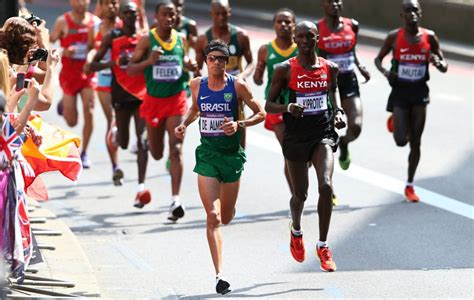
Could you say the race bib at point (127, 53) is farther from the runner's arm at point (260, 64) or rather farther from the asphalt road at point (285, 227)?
the runner's arm at point (260, 64)

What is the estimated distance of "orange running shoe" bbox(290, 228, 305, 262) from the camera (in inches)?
478

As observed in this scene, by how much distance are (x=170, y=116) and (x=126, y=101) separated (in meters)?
1.12

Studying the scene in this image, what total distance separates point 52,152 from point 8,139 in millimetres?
1399

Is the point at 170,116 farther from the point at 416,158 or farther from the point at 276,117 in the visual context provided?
the point at 416,158

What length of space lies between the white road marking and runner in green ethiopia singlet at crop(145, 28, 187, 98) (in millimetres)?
2731

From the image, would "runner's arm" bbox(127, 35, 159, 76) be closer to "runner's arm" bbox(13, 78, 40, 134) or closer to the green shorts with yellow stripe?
the green shorts with yellow stripe

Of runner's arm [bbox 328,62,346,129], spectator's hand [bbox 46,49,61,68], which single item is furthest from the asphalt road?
spectator's hand [bbox 46,49,61,68]

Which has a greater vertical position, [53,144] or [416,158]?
[53,144]

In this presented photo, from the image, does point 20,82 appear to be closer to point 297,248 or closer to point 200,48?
point 297,248

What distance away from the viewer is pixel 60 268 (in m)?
11.6

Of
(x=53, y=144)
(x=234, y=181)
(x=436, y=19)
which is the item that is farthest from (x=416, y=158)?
(x=436, y=19)

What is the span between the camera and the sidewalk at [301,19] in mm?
24462

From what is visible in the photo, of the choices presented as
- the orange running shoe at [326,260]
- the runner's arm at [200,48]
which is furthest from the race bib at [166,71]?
the orange running shoe at [326,260]

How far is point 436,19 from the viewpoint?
2539 centimetres
